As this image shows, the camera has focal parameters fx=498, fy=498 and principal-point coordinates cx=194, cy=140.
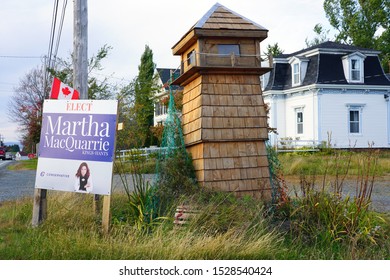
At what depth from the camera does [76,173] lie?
7.61m

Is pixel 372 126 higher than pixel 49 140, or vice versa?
pixel 372 126

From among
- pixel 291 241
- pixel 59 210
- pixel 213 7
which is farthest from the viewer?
pixel 213 7

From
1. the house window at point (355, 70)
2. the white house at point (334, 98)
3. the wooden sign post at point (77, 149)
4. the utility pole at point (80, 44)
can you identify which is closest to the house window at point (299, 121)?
the white house at point (334, 98)

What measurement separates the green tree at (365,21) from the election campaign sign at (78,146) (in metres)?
35.0

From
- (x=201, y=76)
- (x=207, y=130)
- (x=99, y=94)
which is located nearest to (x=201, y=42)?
(x=201, y=76)

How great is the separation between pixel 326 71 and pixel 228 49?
73.7ft

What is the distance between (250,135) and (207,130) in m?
0.78

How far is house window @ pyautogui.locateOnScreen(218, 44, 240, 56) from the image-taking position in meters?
8.52

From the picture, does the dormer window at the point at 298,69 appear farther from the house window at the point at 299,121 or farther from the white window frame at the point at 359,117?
the white window frame at the point at 359,117

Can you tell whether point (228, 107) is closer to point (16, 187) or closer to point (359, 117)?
point (16, 187)

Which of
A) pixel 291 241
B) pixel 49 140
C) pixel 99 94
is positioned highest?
pixel 99 94

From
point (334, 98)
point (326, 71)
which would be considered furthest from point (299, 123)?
point (326, 71)

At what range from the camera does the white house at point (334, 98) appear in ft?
96.2

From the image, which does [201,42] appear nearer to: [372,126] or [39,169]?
[39,169]
